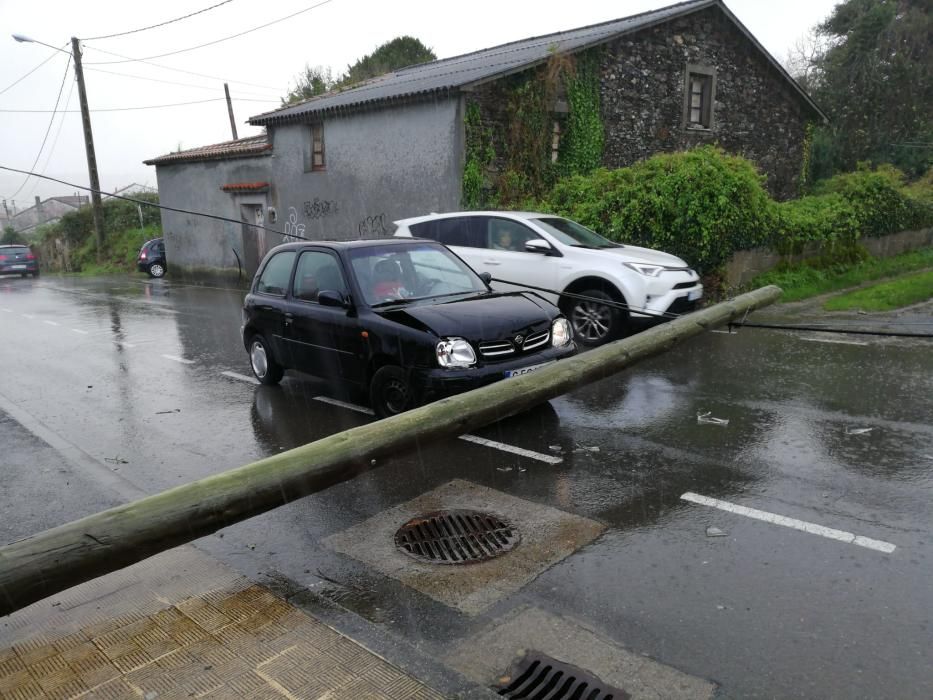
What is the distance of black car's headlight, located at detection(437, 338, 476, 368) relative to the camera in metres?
6.32

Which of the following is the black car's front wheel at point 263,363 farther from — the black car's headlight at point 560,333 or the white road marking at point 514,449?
the black car's headlight at point 560,333

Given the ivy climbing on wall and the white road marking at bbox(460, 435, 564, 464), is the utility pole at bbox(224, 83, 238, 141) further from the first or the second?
the white road marking at bbox(460, 435, 564, 464)

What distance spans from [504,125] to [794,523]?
1350 centimetres

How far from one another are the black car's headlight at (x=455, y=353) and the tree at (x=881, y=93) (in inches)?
1004

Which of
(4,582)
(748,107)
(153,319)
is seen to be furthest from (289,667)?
(748,107)

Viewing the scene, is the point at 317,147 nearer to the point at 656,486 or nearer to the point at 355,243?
the point at 355,243

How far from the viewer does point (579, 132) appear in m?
17.7

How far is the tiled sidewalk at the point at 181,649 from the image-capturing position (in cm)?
318

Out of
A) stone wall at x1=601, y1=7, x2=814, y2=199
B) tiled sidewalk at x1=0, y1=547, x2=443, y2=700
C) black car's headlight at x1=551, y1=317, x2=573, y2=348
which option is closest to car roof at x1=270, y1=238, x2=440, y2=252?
black car's headlight at x1=551, y1=317, x2=573, y2=348

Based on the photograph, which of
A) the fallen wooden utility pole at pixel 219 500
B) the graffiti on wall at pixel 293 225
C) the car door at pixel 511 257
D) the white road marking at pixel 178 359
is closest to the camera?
the fallen wooden utility pole at pixel 219 500

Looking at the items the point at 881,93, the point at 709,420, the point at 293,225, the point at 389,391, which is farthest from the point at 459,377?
the point at 881,93

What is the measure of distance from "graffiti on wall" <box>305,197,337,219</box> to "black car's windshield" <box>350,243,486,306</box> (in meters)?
12.6

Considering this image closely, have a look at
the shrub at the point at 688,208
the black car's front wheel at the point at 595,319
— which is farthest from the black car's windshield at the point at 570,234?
the shrub at the point at 688,208

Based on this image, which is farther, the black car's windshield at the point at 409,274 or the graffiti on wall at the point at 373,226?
the graffiti on wall at the point at 373,226
